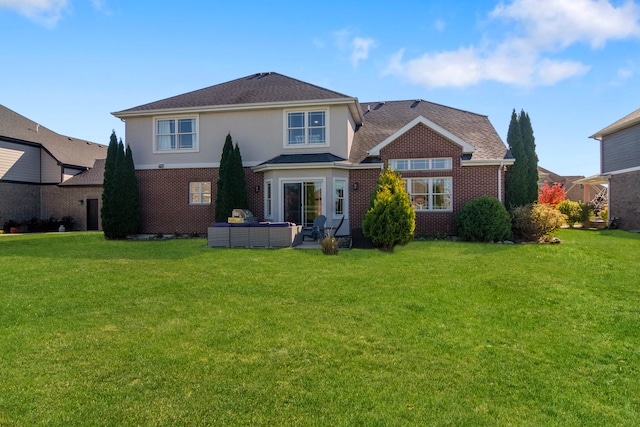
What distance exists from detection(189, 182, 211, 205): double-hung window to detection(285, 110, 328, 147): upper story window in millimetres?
4226

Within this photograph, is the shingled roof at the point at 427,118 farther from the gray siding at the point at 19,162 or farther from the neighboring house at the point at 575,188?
the gray siding at the point at 19,162

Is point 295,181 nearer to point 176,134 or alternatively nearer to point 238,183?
point 238,183

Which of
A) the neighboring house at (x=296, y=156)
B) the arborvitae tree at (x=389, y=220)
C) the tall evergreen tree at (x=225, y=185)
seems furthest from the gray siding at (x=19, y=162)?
the arborvitae tree at (x=389, y=220)

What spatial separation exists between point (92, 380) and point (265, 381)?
1.60 m

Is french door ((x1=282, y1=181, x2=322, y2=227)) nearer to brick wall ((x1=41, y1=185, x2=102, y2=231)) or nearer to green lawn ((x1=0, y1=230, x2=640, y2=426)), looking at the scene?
green lawn ((x1=0, y1=230, x2=640, y2=426))

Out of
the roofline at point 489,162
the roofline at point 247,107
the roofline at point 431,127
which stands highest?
the roofline at point 247,107

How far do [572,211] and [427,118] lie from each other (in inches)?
476

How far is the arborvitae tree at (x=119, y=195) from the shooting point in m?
16.3

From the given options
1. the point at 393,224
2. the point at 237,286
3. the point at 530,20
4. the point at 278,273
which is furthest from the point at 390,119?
the point at 237,286

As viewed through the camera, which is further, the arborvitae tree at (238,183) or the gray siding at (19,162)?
the gray siding at (19,162)

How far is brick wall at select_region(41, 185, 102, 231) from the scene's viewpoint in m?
25.4

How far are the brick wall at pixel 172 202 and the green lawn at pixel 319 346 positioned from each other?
880cm

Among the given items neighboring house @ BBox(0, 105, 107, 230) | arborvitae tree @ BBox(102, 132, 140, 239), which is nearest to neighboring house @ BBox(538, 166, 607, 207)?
arborvitae tree @ BBox(102, 132, 140, 239)

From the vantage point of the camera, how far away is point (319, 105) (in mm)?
16172
